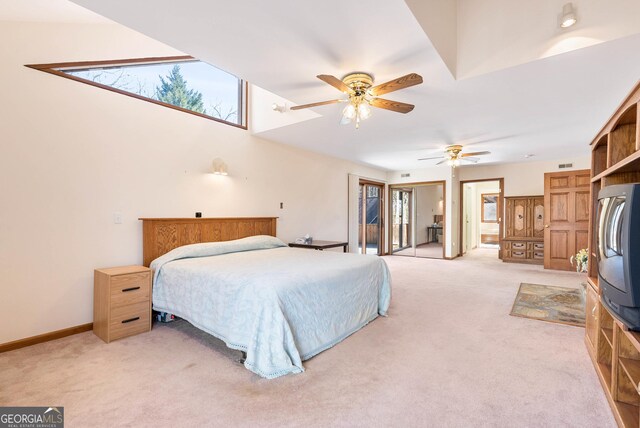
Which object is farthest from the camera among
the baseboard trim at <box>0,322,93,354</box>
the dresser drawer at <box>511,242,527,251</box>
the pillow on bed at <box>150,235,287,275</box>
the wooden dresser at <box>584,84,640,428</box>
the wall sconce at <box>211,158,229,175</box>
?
the dresser drawer at <box>511,242,527,251</box>

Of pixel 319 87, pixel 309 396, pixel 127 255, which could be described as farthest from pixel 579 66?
pixel 127 255

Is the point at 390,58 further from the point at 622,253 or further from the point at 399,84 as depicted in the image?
the point at 622,253

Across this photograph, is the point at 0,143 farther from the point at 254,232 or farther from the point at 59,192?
the point at 254,232

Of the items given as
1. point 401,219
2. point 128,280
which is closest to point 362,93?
point 128,280

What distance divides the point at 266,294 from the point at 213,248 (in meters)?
1.60

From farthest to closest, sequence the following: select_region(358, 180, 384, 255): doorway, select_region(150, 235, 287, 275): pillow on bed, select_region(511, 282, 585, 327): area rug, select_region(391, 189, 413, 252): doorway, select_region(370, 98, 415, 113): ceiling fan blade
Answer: select_region(391, 189, 413, 252): doorway < select_region(358, 180, 384, 255): doorway < select_region(511, 282, 585, 327): area rug < select_region(150, 235, 287, 275): pillow on bed < select_region(370, 98, 415, 113): ceiling fan blade

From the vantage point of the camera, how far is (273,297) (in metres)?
2.08

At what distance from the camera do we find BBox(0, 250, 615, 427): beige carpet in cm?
168

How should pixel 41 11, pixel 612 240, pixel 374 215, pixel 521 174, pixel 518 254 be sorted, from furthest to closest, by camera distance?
pixel 374 215 → pixel 521 174 → pixel 518 254 → pixel 41 11 → pixel 612 240

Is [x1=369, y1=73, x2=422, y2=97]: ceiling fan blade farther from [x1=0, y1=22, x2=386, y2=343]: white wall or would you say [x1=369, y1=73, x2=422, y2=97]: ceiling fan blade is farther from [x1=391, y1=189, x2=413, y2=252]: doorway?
[x1=391, y1=189, x2=413, y2=252]: doorway

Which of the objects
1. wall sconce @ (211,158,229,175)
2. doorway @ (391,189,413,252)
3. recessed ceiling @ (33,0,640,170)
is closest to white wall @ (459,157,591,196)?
doorway @ (391,189,413,252)

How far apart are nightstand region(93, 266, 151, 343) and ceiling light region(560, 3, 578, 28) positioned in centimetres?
404

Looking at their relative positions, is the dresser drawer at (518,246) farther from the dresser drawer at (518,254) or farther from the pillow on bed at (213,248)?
the pillow on bed at (213,248)

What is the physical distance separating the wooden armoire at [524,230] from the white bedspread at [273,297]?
524cm
